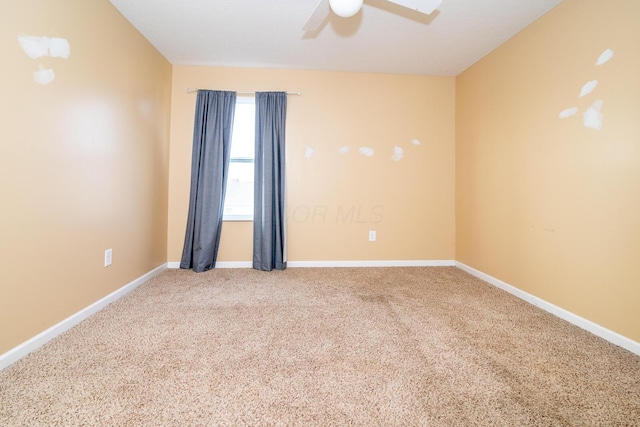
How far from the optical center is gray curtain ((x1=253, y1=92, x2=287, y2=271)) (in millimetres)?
2775

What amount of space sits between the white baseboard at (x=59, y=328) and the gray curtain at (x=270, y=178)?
3.70 ft

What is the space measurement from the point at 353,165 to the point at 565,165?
178 centimetres

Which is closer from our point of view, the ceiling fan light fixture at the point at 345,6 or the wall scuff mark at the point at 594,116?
the ceiling fan light fixture at the point at 345,6

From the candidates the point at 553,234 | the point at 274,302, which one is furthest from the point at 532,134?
the point at 274,302

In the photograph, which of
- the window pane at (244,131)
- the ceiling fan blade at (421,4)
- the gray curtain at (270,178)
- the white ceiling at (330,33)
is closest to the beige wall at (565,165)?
the white ceiling at (330,33)

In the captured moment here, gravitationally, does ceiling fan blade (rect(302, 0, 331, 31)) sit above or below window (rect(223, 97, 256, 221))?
above

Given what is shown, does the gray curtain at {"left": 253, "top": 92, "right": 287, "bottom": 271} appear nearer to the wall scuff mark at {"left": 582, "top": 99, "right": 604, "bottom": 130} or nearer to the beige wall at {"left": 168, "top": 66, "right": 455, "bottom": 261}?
the beige wall at {"left": 168, "top": 66, "right": 455, "bottom": 261}

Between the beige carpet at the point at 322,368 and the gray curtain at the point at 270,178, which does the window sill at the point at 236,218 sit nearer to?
the gray curtain at the point at 270,178

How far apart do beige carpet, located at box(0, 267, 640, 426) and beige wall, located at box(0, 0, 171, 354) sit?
0.25 metres

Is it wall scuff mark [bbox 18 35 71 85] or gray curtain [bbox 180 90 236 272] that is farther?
gray curtain [bbox 180 90 236 272]

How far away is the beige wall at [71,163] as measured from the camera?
1226mm

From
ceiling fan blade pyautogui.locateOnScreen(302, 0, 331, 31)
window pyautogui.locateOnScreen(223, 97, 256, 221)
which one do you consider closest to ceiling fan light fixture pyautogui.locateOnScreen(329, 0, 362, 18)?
ceiling fan blade pyautogui.locateOnScreen(302, 0, 331, 31)

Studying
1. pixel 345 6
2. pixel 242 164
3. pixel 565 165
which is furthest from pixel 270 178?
pixel 565 165

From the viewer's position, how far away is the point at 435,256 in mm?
3062
